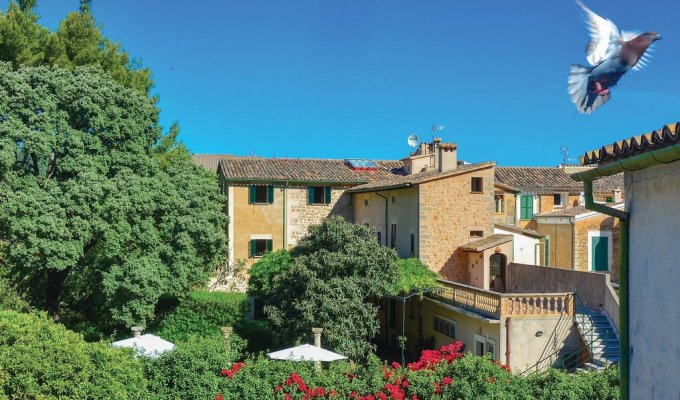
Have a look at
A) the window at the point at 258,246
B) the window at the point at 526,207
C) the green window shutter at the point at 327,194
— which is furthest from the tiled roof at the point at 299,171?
the window at the point at 526,207

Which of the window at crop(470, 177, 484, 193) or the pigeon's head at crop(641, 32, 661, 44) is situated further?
the window at crop(470, 177, 484, 193)

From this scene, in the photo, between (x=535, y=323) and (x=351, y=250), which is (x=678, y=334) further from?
(x=351, y=250)

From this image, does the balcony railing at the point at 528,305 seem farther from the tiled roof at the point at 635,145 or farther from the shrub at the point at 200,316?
the tiled roof at the point at 635,145

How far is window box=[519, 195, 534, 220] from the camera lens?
37.5 meters

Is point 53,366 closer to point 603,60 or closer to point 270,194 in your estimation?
point 603,60

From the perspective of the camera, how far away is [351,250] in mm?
24828

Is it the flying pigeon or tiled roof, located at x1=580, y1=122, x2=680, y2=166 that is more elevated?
the flying pigeon

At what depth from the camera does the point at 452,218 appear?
29.6 metres

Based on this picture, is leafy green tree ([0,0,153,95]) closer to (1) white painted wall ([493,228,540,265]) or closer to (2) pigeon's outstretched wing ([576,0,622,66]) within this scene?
(1) white painted wall ([493,228,540,265])

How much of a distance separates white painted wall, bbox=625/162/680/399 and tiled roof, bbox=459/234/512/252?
22085 mm

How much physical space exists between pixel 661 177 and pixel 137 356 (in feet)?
38.6

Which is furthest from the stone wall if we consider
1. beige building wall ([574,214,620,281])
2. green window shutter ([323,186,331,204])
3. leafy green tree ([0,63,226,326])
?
beige building wall ([574,214,620,281])

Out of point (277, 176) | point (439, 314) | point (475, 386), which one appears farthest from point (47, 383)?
point (277, 176)

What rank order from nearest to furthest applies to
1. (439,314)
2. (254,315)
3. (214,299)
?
(439,314) < (214,299) < (254,315)
